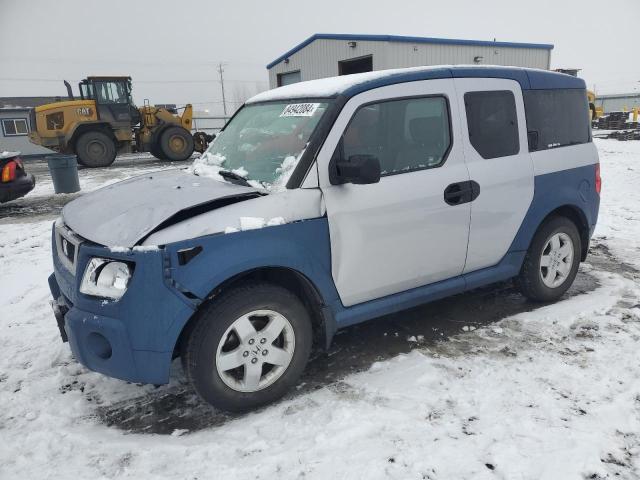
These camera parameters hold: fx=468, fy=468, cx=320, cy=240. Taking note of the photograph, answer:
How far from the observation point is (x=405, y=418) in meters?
2.64

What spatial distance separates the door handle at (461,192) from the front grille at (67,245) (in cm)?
234

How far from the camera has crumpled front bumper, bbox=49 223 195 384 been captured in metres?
2.37

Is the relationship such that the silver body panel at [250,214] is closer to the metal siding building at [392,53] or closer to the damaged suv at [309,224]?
the damaged suv at [309,224]

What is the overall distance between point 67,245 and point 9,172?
25.2 feet

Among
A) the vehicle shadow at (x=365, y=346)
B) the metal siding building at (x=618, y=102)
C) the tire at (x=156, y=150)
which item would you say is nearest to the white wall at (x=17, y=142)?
the tire at (x=156, y=150)

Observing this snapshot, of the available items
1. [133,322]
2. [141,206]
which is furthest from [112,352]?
[141,206]

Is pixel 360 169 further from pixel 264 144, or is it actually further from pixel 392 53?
pixel 392 53

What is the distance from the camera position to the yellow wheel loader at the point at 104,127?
16266mm

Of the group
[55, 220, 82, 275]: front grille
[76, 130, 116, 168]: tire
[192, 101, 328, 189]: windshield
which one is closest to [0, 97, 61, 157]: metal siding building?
[76, 130, 116, 168]: tire

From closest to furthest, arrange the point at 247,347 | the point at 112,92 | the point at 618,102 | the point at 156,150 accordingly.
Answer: the point at 247,347 → the point at 112,92 → the point at 156,150 → the point at 618,102

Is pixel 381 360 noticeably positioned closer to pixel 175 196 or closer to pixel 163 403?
pixel 163 403

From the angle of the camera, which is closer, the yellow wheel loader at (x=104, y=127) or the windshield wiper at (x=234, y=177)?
the windshield wiper at (x=234, y=177)

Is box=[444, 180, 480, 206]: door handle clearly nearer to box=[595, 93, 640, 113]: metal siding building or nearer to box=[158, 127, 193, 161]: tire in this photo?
→ box=[158, 127, 193, 161]: tire

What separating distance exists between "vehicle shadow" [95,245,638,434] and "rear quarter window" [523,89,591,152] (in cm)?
142
